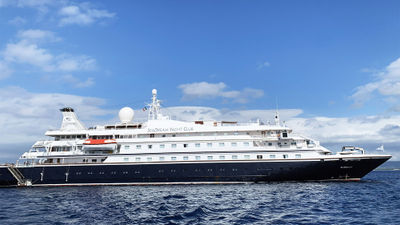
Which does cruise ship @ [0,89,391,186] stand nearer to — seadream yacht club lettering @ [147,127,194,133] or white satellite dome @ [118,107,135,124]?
seadream yacht club lettering @ [147,127,194,133]

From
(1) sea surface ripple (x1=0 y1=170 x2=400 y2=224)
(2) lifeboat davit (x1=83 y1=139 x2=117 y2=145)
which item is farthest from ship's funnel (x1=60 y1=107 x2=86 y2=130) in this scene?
(1) sea surface ripple (x1=0 y1=170 x2=400 y2=224)

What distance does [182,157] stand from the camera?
32062mm

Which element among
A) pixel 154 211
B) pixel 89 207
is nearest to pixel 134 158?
pixel 89 207

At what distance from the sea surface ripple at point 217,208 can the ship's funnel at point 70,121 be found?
12.6 metres

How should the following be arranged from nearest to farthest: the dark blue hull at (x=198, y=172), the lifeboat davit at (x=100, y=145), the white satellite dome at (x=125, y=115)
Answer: the dark blue hull at (x=198, y=172) → the lifeboat davit at (x=100, y=145) → the white satellite dome at (x=125, y=115)

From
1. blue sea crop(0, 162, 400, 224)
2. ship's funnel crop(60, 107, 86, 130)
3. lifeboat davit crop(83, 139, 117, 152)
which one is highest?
ship's funnel crop(60, 107, 86, 130)

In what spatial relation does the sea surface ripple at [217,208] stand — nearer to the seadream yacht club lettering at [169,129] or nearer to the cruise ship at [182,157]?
the cruise ship at [182,157]

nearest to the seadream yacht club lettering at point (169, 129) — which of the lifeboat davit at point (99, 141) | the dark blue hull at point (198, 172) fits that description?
the dark blue hull at point (198, 172)

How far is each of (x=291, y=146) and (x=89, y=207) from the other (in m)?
21.1

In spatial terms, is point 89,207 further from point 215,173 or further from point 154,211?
point 215,173

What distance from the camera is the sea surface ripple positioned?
1539 cm

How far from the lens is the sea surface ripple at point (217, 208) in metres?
15.4

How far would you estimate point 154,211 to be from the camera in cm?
1745

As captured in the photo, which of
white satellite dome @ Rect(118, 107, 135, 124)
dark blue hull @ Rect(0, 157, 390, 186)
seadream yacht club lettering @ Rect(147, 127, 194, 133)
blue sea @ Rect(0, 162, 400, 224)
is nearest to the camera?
blue sea @ Rect(0, 162, 400, 224)
